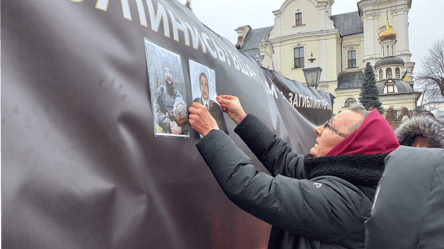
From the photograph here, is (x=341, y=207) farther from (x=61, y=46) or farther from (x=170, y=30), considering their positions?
(x=61, y=46)

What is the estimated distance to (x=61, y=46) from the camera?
2.75 feet

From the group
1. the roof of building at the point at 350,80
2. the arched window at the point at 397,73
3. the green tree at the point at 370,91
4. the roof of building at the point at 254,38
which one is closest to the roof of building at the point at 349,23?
the roof of building at the point at 350,80

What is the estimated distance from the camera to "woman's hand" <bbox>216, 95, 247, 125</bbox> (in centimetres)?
158

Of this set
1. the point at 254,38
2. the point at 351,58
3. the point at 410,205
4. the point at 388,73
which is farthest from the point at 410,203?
the point at 254,38

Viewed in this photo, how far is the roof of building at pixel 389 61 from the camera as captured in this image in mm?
24297

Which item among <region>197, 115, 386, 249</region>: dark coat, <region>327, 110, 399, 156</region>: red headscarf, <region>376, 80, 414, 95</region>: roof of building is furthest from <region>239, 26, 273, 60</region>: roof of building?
<region>197, 115, 386, 249</region>: dark coat

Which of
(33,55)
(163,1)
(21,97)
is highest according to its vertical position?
(163,1)

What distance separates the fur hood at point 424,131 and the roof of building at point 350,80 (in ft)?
82.9

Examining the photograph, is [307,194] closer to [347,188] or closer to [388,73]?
[347,188]

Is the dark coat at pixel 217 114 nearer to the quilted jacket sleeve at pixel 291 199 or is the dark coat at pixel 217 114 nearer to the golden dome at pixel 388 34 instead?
the quilted jacket sleeve at pixel 291 199

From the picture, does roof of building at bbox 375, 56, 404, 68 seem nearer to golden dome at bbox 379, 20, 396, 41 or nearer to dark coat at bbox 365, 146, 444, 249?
golden dome at bbox 379, 20, 396, 41

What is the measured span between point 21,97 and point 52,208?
0.27 metres

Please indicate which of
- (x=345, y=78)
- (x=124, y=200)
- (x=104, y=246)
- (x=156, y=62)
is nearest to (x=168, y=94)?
(x=156, y=62)

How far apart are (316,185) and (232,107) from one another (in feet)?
2.02
